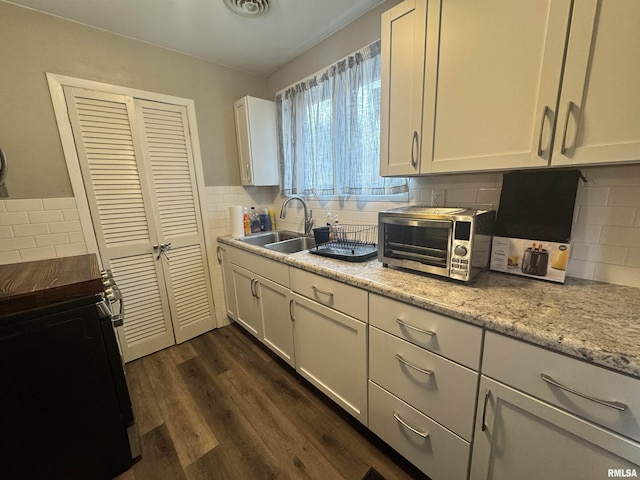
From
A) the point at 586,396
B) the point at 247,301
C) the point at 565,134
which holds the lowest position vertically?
the point at 247,301

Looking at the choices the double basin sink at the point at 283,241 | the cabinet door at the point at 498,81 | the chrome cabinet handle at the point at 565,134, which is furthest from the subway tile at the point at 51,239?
the chrome cabinet handle at the point at 565,134

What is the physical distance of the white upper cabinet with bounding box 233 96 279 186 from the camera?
230 centimetres

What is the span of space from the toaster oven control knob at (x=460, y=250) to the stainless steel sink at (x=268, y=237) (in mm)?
1487

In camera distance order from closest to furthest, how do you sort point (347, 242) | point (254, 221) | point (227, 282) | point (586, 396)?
1. point (586, 396)
2. point (347, 242)
3. point (227, 282)
4. point (254, 221)

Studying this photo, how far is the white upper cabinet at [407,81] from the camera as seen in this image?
1151 mm

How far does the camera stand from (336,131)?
1.89m

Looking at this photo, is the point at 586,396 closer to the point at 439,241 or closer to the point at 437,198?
the point at 439,241

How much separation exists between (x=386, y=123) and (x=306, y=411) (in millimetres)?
1774

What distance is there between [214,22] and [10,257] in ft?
6.51

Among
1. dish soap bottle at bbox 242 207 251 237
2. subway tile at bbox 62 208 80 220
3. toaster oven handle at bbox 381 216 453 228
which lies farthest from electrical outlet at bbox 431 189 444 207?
subway tile at bbox 62 208 80 220

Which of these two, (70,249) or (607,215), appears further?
(70,249)

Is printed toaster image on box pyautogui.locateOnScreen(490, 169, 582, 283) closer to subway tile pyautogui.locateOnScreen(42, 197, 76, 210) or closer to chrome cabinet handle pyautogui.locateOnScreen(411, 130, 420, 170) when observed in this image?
chrome cabinet handle pyautogui.locateOnScreen(411, 130, 420, 170)

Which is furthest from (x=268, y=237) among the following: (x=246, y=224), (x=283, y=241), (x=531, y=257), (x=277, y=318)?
(x=531, y=257)

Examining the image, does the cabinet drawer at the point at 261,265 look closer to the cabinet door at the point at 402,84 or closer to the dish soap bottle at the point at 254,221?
the dish soap bottle at the point at 254,221
